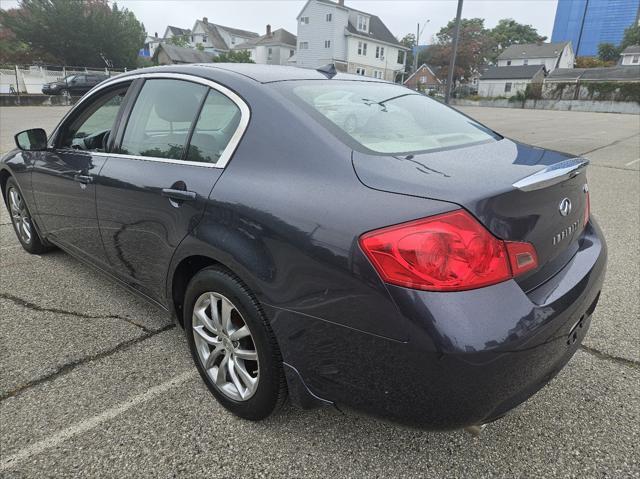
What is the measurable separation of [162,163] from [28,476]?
4.89ft

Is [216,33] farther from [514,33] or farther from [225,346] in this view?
[225,346]

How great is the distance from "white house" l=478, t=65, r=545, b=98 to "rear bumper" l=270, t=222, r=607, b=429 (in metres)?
70.2

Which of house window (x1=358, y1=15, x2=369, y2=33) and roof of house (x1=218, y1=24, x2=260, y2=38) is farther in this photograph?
roof of house (x1=218, y1=24, x2=260, y2=38)

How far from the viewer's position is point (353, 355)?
1601 millimetres

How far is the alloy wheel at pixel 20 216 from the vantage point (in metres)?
4.08

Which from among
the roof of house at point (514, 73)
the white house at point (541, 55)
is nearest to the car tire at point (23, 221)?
the roof of house at point (514, 73)

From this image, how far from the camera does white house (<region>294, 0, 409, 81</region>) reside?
49.7m

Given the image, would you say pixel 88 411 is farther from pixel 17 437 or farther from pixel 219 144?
pixel 219 144

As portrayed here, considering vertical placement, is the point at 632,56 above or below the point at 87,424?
above

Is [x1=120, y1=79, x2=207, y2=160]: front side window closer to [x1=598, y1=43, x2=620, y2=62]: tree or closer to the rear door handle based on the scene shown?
the rear door handle

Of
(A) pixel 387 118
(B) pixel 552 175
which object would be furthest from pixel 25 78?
(B) pixel 552 175

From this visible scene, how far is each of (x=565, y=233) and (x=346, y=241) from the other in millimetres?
970

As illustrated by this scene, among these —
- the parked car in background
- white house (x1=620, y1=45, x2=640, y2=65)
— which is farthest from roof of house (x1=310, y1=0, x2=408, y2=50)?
white house (x1=620, y1=45, x2=640, y2=65)

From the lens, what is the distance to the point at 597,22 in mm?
98125
